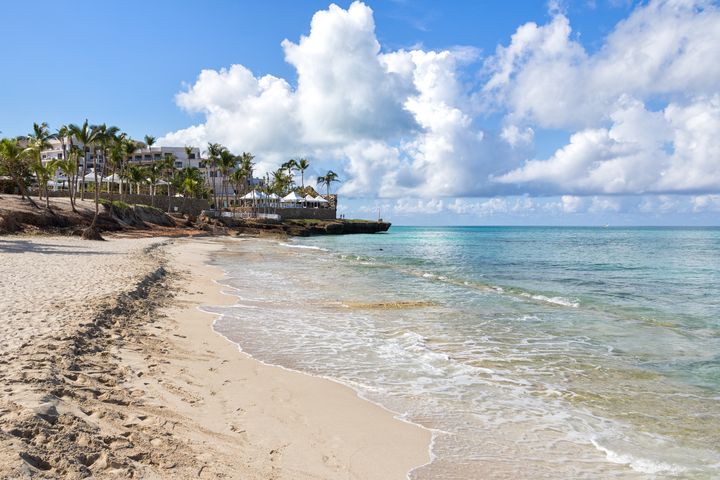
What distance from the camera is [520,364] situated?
30.8ft

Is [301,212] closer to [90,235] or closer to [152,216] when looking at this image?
[152,216]

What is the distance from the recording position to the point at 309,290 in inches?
738

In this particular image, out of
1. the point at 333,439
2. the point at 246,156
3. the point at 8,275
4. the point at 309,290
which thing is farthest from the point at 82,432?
the point at 246,156

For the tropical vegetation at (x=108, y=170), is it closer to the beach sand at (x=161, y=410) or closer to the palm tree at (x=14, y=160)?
the palm tree at (x=14, y=160)

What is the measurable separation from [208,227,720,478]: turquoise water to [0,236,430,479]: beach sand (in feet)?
2.18

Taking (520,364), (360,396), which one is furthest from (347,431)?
(520,364)

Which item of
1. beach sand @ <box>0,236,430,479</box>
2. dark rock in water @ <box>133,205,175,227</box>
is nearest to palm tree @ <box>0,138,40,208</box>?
dark rock in water @ <box>133,205,175,227</box>

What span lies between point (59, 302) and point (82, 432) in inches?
281

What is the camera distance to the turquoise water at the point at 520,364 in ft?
18.6

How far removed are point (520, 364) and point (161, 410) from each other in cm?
666

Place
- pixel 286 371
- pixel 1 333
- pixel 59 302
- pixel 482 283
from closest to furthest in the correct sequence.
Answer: pixel 1 333 < pixel 286 371 < pixel 59 302 < pixel 482 283

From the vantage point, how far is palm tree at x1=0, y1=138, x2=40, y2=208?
3812cm

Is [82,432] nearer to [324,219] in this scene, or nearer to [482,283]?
[482,283]

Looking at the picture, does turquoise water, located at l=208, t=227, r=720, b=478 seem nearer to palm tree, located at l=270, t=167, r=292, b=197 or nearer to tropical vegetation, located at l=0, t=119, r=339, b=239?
tropical vegetation, located at l=0, t=119, r=339, b=239
